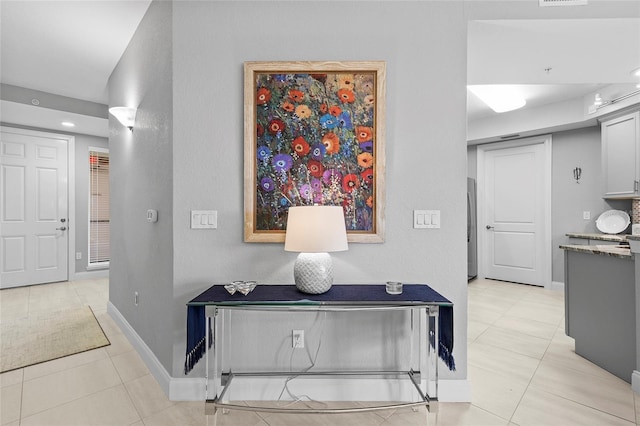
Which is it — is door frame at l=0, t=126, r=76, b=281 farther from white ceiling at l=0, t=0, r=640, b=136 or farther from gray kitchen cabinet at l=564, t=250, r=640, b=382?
gray kitchen cabinet at l=564, t=250, r=640, b=382

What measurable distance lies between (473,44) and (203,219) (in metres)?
2.26

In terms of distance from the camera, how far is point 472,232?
16.4ft

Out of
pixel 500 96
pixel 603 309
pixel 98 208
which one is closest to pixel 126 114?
pixel 98 208

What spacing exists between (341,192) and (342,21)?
3.61 ft

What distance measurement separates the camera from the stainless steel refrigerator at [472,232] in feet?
16.1

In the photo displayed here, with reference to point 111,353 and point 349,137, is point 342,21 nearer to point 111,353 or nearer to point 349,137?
point 349,137

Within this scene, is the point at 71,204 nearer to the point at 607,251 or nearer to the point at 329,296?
the point at 329,296

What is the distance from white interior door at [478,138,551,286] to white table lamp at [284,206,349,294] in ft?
14.3

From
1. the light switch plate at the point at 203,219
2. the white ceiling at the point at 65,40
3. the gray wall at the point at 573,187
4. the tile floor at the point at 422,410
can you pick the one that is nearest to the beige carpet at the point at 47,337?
the tile floor at the point at 422,410

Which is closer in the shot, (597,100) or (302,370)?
(302,370)

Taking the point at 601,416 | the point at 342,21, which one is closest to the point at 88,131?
the point at 342,21

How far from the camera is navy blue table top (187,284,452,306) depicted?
1.55 metres

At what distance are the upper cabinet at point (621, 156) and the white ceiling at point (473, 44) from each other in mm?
1159

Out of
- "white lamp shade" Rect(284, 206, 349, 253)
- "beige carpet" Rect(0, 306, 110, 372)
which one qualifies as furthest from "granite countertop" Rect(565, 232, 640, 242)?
"beige carpet" Rect(0, 306, 110, 372)
